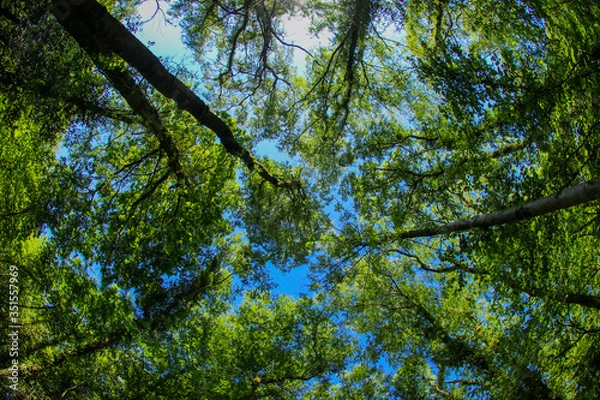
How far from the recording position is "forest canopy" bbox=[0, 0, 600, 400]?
424 centimetres

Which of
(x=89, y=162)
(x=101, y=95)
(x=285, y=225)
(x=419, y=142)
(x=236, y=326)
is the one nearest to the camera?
(x=101, y=95)

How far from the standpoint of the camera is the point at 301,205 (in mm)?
9891

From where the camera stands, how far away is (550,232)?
15.2ft

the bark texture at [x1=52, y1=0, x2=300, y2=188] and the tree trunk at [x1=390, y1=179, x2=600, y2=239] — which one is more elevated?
the bark texture at [x1=52, y1=0, x2=300, y2=188]

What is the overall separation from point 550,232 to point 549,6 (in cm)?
294

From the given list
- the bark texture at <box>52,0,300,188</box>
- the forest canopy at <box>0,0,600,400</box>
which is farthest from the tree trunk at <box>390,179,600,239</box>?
the bark texture at <box>52,0,300,188</box>

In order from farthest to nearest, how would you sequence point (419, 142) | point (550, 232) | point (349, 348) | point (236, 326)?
point (236, 326), point (349, 348), point (419, 142), point (550, 232)

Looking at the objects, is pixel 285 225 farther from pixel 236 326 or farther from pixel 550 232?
pixel 550 232

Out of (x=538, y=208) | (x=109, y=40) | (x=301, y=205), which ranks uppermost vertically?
(x=301, y=205)

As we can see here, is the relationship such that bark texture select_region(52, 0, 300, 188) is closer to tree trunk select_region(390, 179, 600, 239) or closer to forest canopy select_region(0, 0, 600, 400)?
forest canopy select_region(0, 0, 600, 400)

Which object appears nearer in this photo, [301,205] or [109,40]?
[109,40]

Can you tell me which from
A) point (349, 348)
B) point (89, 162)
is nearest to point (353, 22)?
point (89, 162)

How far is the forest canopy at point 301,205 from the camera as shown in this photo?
13.9 ft

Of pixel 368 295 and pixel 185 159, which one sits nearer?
pixel 185 159
